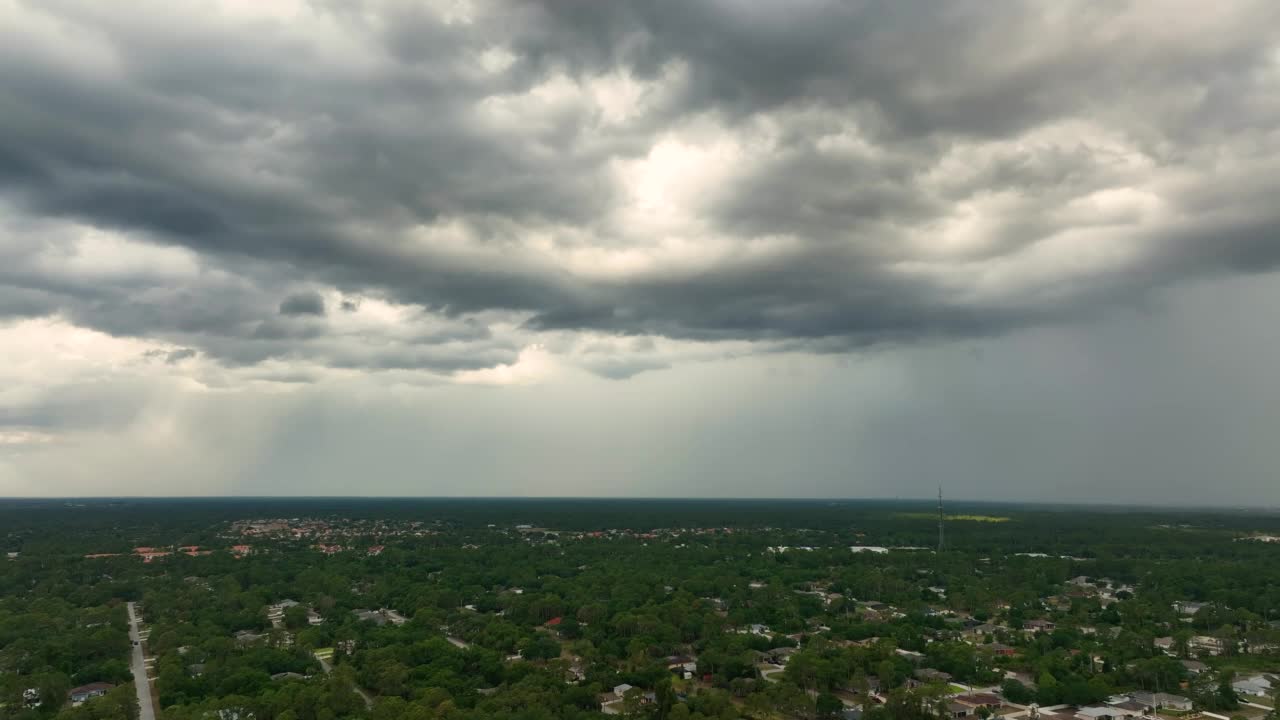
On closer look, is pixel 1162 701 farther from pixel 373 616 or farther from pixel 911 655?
pixel 373 616

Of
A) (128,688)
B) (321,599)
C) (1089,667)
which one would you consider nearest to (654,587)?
(321,599)

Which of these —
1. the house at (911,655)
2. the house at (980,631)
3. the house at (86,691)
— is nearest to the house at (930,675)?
the house at (911,655)

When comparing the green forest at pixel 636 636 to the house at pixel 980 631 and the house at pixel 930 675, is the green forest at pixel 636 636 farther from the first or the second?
the house at pixel 980 631

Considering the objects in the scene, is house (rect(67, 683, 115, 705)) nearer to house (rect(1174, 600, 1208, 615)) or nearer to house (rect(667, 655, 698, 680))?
house (rect(667, 655, 698, 680))

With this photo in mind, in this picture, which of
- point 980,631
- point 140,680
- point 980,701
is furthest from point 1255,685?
point 140,680

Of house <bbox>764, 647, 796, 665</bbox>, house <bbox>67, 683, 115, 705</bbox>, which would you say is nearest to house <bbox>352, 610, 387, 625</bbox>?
house <bbox>67, 683, 115, 705</bbox>
